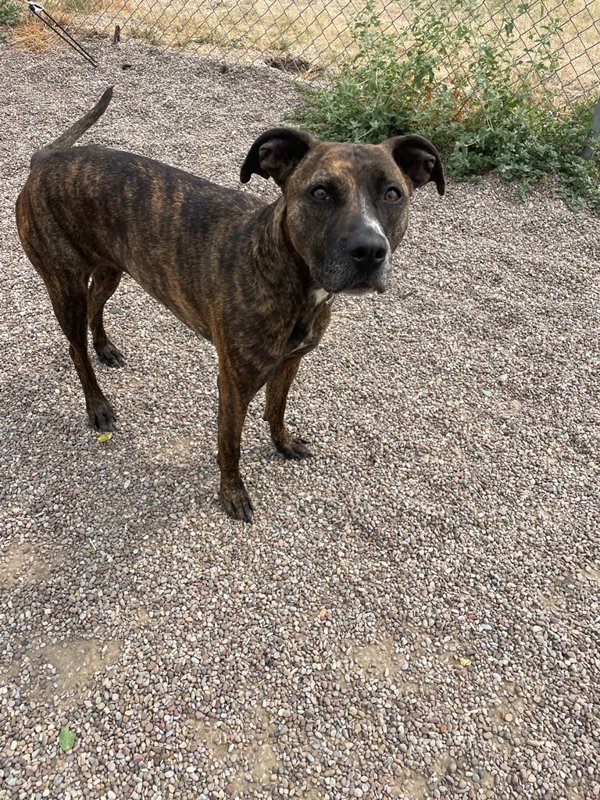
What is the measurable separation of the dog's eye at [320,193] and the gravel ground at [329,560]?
1692mm

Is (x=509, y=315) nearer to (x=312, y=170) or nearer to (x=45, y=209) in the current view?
(x=312, y=170)

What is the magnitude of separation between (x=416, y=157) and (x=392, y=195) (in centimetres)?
47

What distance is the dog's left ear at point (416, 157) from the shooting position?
250 cm

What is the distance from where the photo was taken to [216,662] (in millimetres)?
2520

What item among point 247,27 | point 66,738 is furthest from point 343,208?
point 247,27

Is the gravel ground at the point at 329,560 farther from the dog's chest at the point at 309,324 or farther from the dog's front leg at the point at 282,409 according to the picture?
the dog's chest at the point at 309,324

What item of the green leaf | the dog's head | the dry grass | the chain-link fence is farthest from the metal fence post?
the green leaf

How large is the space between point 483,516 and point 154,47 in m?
8.37

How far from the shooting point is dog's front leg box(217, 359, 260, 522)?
2689 millimetres

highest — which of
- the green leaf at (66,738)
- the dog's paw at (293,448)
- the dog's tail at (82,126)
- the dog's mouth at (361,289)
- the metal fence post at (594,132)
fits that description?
the metal fence post at (594,132)

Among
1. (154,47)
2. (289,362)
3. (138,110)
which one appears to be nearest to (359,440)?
(289,362)

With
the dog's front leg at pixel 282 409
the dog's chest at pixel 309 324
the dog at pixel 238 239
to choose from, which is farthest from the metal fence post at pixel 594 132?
the dog's chest at pixel 309 324

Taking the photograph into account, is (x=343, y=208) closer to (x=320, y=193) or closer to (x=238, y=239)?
(x=320, y=193)

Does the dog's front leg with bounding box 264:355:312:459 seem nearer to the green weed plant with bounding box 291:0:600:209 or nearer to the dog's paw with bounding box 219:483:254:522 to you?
the dog's paw with bounding box 219:483:254:522
